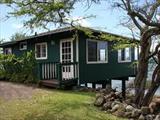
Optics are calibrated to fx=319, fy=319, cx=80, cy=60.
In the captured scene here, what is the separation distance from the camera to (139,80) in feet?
42.9

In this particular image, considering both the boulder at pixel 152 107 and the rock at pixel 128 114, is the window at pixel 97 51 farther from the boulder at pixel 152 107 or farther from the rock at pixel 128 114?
the rock at pixel 128 114

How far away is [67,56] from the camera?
19219 millimetres

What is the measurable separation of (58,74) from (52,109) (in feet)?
18.7

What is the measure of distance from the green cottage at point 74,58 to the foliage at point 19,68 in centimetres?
72

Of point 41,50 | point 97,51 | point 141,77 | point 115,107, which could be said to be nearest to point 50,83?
point 97,51

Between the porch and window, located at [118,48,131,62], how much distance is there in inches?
258

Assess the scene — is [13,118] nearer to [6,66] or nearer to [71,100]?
[71,100]

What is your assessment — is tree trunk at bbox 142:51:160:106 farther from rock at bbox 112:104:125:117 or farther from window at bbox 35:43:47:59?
window at bbox 35:43:47:59

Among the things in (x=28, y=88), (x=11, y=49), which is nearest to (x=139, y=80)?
(x=28, y=88)

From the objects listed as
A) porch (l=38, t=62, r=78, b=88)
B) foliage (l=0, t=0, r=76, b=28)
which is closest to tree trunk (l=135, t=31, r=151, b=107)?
foliage (l=0, t=0, r=76, b=28)

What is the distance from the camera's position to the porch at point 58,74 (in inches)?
658

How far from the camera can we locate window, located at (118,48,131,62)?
2392 centimetres

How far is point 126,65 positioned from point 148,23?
1368 cm

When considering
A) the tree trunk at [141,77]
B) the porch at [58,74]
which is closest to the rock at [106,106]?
the tree trunk at [141,77]
